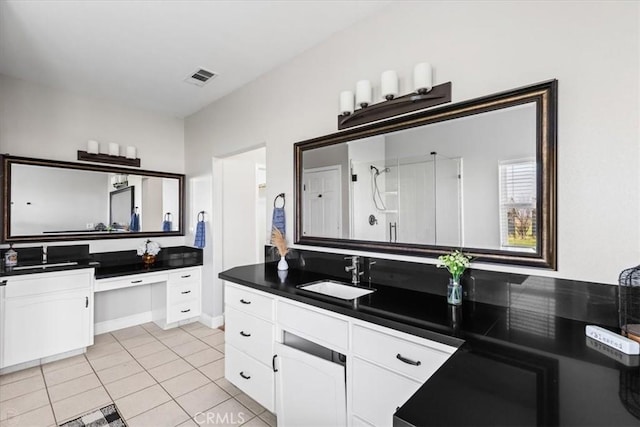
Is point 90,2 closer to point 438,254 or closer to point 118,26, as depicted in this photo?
point 118,26

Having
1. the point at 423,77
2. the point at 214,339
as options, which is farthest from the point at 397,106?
the point at 214,339

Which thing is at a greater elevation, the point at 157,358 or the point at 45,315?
the point at 45,315

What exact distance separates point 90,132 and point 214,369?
2.97 metres

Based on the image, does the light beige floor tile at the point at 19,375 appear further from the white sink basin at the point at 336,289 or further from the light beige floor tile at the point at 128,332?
the white sink basin at the point at 336,289

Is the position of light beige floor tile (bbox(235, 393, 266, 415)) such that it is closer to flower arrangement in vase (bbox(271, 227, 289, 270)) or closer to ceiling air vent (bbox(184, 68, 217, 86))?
flower arrangement in vase (bbox(271, 227, 289, 270))

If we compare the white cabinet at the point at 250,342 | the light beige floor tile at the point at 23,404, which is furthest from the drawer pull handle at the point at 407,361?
the light beige floor tile at the point at 23,404

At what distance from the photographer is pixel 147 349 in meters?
3.18

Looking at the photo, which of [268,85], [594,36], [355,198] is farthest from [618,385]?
[268,85]

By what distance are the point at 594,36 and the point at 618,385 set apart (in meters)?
1.38

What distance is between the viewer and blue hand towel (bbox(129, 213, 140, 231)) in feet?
12.3

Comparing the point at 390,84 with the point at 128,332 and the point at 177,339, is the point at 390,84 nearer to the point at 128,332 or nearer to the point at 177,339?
the point at 177,339

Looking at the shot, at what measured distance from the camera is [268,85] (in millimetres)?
2971

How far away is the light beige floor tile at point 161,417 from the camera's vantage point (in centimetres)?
204

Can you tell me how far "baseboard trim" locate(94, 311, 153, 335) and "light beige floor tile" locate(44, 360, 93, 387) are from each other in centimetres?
79
